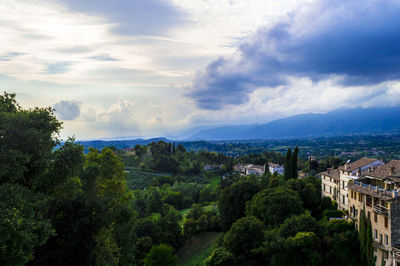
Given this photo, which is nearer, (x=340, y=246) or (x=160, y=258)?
(x=340, y=246)

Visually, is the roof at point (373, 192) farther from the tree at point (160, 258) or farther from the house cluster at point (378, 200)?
the tree at point (160, 258)

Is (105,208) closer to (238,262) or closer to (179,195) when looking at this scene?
(238,262)

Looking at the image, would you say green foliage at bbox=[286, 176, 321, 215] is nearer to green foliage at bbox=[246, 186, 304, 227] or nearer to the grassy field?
green foliage at bbox=[246, 186, 304, 227]

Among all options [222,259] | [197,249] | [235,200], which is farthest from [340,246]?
[197,249]

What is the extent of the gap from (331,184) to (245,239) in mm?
17305

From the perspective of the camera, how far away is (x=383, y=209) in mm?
24641

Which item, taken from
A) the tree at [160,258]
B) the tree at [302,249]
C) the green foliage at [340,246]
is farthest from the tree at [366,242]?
the tree at [160,258]

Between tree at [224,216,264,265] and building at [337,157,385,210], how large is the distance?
12484 mm

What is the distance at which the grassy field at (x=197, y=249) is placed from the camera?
3966 cm

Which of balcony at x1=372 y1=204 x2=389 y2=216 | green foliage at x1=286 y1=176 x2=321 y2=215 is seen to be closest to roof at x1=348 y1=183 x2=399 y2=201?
balcony at x1=372 y1=204 x2=389 y2=216

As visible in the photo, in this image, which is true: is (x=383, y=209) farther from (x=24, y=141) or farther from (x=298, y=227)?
(x=24, y=141)

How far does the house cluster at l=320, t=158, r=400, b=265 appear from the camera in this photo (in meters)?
23.9

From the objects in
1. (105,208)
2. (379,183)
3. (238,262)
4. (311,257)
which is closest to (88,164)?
(105,208)

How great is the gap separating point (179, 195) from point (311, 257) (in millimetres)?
51824
